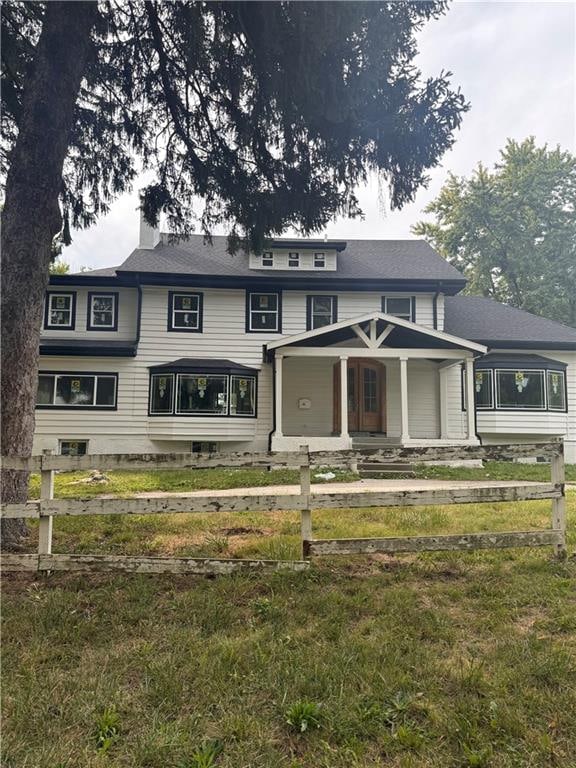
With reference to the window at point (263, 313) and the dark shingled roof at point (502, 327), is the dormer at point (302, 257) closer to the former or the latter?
the window at point (263, 313)

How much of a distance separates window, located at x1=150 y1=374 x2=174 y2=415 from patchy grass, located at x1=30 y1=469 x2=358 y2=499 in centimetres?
309

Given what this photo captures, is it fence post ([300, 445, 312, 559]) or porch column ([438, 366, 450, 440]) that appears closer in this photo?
fence post ([300, 445, 312, 559])

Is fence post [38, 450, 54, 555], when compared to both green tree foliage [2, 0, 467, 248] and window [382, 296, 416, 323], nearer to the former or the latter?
green tree foliage [2, 0, 467, 248]

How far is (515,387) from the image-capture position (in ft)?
53.0

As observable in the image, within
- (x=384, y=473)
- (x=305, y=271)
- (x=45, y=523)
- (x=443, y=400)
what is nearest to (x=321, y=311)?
(x=305, y=271)

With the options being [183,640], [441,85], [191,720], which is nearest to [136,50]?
[441,85]

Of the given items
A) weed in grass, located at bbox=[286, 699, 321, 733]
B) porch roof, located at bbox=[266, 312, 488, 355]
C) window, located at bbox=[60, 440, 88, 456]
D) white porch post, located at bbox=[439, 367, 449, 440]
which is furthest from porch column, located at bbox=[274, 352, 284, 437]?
weed in grass, located at bbox=[286, 699, 321, 733]

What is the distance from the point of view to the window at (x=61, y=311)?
16312mm

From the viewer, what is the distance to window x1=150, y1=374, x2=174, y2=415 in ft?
50.7

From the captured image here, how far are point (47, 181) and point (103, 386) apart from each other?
10.9m

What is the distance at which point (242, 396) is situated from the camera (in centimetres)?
1583

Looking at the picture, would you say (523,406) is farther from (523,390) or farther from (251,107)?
(251,107)

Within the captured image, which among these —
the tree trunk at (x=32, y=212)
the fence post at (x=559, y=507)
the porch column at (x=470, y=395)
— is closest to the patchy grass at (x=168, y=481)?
the tree trunk at (x=32, y=212)

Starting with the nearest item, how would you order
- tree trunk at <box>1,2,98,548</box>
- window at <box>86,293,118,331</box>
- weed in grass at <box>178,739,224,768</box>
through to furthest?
1. weed in grass at <box>178,739,224,768</box>
2. tree trunk at <box>1,2,98,548</box>
3. window at <box>86,293,118,331</box>
